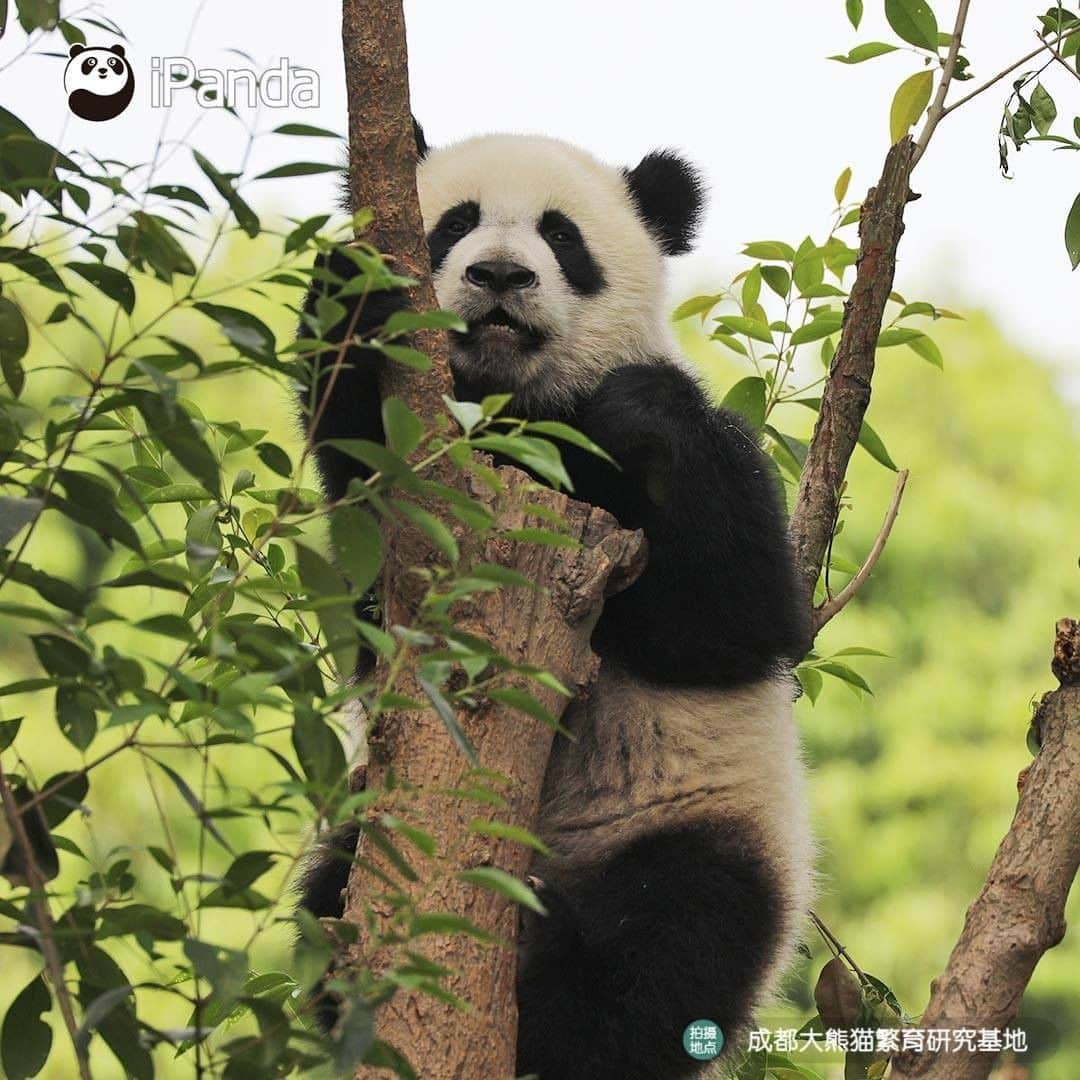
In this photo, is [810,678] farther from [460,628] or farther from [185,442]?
[185,442]

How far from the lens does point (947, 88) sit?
146 inches

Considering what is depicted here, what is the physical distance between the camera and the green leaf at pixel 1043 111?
142 inches

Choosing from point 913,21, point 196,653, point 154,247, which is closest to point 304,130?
point 154,247

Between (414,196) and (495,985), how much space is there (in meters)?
1.43

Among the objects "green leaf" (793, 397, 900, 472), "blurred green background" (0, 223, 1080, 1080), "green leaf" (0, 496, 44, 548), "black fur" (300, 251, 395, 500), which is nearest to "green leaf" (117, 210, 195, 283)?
"green leaf" (0, 496, 44, 548)

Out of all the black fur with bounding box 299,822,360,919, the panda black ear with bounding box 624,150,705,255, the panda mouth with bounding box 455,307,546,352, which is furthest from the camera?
the panda black ear with bounding box 624,150,705,255

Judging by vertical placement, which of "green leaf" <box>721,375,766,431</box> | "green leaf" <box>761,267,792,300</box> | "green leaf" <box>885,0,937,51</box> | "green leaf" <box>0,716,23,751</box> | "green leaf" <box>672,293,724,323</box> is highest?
"green leaf" <box>885,0,937,51</box>

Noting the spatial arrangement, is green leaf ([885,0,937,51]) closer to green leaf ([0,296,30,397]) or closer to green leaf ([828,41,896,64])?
green leaf ([828,41,896,64])

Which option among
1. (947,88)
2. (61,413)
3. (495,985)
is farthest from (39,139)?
(947,88)

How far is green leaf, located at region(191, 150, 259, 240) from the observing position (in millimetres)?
1979

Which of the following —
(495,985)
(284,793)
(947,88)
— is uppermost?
(947,88)

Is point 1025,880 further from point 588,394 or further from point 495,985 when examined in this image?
point 588,394

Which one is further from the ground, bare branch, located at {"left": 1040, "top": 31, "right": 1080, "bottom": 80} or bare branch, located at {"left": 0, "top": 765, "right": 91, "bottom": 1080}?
bare branch, located at {"left": 1040, "top": 31, "right": 1080, "bottom": 80}

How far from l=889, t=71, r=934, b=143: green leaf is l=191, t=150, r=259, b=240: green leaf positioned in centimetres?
229
